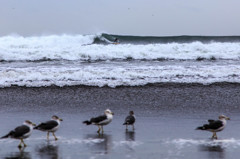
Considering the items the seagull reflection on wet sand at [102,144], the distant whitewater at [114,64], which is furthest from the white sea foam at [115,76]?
the seagull reflection on wet sand at [102,144]

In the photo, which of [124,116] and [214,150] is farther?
[124,116]

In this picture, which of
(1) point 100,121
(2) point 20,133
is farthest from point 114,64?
(2) point 20,133

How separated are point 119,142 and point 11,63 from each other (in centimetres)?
1599

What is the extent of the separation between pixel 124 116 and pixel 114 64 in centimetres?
1023

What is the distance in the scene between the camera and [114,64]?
2127 cm

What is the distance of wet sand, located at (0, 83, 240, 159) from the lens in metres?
7.32

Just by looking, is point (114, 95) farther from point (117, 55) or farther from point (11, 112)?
point (117, 55)

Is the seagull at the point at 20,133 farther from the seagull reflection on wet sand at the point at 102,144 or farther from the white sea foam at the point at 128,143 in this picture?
the white sea foam at the point at 128,143

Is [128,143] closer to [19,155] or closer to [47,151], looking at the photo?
[47,151]

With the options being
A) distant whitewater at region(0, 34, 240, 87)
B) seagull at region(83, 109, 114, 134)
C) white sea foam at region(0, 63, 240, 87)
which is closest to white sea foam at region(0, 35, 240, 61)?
distant whitewater at region(0, 34, 240, 87)

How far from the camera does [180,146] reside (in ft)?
25.1

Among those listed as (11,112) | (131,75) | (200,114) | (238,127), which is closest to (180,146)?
(238,127)

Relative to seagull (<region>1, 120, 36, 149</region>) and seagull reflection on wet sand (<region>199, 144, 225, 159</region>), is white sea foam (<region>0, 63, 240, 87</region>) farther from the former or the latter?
seagull reflection on wet sand (<region>199, 144, 225, 159</region>)

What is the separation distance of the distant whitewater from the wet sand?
106 cm
